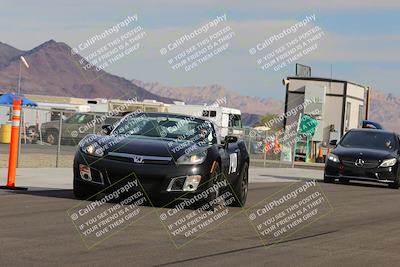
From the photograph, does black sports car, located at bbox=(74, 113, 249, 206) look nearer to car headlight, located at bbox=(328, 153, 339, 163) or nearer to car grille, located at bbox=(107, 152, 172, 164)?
car grille, located at bbox=(107, 152, 172, 164)

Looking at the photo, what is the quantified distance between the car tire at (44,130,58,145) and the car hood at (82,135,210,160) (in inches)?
460

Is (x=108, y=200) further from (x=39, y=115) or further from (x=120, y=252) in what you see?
A: (x=39, y=115)

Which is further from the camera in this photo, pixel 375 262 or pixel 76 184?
pixel 76 184

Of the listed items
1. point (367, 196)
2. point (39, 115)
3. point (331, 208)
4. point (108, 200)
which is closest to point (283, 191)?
point (367, 196)

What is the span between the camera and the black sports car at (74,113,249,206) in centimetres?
1145

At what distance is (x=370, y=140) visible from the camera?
76.0 feet

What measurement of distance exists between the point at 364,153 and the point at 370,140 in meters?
1.30

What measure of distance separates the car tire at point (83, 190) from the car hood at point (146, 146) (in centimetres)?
54

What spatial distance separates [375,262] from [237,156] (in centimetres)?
508

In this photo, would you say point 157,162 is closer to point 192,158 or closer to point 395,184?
point 192,158

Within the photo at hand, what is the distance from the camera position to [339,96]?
46688 millimetres

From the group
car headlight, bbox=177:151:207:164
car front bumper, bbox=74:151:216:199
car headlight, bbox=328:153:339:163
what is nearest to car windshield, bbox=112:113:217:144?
car headlight, bbox=177:151:207:164

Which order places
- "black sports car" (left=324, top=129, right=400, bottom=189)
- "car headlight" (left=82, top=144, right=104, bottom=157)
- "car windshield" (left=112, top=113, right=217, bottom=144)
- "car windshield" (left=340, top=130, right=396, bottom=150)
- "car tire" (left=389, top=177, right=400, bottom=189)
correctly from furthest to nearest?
"car windshield" (left=340, top=130, right=396, bottom=150) → "car tire" (left=389, top=177, right=400, bottom=189) → "black sports car" (left=324, top=129, right=400, bottom=189) → "car windshield" (left=112, top=113, right=217, bottom=144) → "car headlight" (left=82, top=144, right=104, bottom=157)

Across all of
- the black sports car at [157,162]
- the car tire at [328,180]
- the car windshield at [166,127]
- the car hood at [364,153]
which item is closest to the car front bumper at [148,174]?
the black sports car at [157,162]
